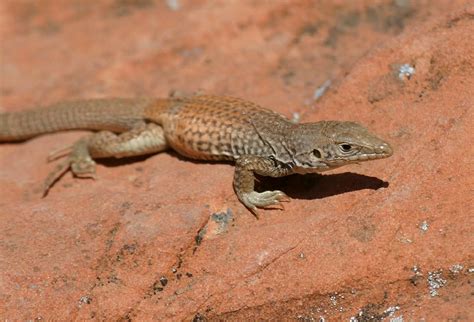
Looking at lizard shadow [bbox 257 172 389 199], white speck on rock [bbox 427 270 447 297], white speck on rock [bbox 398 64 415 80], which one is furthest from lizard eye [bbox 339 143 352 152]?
white speck on rock [bbox 398 64 415 80]

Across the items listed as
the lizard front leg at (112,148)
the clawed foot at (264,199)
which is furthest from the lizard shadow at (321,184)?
the lizard front leg at (112,148)

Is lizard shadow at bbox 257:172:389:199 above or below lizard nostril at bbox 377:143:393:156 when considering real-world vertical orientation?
below

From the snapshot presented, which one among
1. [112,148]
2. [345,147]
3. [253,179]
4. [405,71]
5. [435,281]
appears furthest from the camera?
[112,148]

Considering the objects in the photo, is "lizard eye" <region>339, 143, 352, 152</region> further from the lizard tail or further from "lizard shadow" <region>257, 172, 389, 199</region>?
the lizard tail

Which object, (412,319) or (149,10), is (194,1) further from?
(412,319)

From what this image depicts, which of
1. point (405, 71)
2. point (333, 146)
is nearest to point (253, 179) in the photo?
point (333, 146)

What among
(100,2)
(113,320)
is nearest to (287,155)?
(113,320)

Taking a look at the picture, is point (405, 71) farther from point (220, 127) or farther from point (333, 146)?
point (220, 127)

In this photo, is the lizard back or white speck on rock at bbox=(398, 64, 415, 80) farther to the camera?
white speck on rock at bbox=(398, 64, 415, 80)
